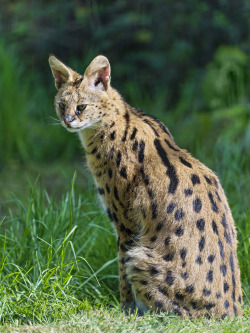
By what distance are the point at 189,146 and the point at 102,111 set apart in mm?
3400

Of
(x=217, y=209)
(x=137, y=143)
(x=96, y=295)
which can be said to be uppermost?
(x=137, y=143)

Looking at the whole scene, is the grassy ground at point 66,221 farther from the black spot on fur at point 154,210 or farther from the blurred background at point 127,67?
the black spot on fur at point 154,210

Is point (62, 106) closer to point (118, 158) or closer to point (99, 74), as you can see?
point (99, 74)

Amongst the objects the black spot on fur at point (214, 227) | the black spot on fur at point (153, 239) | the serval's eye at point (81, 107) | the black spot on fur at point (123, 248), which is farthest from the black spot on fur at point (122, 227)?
the serval's eye at point (81, 107)

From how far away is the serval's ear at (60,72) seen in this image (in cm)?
522

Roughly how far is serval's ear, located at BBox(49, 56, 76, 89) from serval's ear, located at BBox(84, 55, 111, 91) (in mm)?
178

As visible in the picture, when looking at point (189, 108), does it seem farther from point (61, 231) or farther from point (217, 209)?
point (217, 209)

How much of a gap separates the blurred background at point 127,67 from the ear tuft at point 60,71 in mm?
3201

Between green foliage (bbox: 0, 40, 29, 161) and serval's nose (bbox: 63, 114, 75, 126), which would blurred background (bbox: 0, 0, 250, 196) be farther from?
serval's nose (bbox: 63, 114, 75, 126)

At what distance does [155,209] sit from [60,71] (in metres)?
1.40

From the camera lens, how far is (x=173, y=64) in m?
10.7

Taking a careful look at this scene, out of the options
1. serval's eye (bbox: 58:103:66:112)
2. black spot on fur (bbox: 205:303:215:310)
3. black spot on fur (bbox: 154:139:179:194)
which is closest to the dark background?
serval's eye (bbox: 58:103:66:112)

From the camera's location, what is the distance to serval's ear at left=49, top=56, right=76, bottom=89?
522cm

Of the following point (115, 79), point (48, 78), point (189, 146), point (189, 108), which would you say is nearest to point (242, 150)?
point (189, 146)
